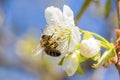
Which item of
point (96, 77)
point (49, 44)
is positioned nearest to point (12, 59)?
point (96, 77)

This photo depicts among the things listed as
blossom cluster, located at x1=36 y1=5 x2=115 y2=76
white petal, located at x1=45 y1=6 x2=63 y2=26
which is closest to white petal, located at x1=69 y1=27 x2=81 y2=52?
blossom cluster, located at x1=36 y1=5 x2=115 y2=76

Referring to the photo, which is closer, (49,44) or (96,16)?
(49,44)

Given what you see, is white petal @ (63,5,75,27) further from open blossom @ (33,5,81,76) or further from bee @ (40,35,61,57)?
bee @ (40,35,61,57)

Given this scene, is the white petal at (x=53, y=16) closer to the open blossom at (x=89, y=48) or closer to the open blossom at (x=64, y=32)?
the open blossom at (x=64, y=32)

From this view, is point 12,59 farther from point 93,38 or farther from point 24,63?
point 93,38

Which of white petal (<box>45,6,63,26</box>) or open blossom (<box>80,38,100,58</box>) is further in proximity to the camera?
white petal (<box>45,6,63,26</box>)

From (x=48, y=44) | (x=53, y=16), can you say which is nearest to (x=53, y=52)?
(x=48, y=44)

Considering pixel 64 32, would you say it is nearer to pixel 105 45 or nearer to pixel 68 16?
pixel 68 16
